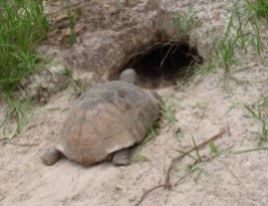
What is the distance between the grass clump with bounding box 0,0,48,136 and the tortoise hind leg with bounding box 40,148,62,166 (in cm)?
45

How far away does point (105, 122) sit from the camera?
3.38 meters

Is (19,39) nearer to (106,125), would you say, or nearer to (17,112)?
(17,112)

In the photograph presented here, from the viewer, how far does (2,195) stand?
348 cm

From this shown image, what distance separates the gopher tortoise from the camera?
10.9 feet

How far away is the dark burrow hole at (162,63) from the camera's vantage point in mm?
4391

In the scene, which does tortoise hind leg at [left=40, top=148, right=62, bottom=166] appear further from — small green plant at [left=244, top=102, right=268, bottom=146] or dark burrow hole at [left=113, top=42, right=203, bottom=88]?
small green plant at [left=244, top=102, right=268, bottom=146]

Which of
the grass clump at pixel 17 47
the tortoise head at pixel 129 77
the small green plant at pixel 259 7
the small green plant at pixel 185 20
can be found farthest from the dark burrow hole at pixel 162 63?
the grass clump at pixel 17 47

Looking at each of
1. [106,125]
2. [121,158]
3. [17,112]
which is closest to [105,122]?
[106,125]

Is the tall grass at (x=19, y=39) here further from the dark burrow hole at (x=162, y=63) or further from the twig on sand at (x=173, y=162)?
the twig on sand at (x=173, y=162)

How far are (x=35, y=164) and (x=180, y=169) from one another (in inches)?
36.9

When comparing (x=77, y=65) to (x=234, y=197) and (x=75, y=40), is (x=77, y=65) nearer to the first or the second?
(x=75, y=40)

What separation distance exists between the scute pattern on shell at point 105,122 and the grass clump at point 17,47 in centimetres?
63

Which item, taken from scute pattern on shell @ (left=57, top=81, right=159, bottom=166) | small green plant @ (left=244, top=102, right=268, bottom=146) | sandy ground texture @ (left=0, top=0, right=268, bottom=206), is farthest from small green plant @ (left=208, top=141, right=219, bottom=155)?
scute pattern on shell @ (left=57, top=81, right=159, bottom=166)

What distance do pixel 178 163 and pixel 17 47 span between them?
1.51 meters
